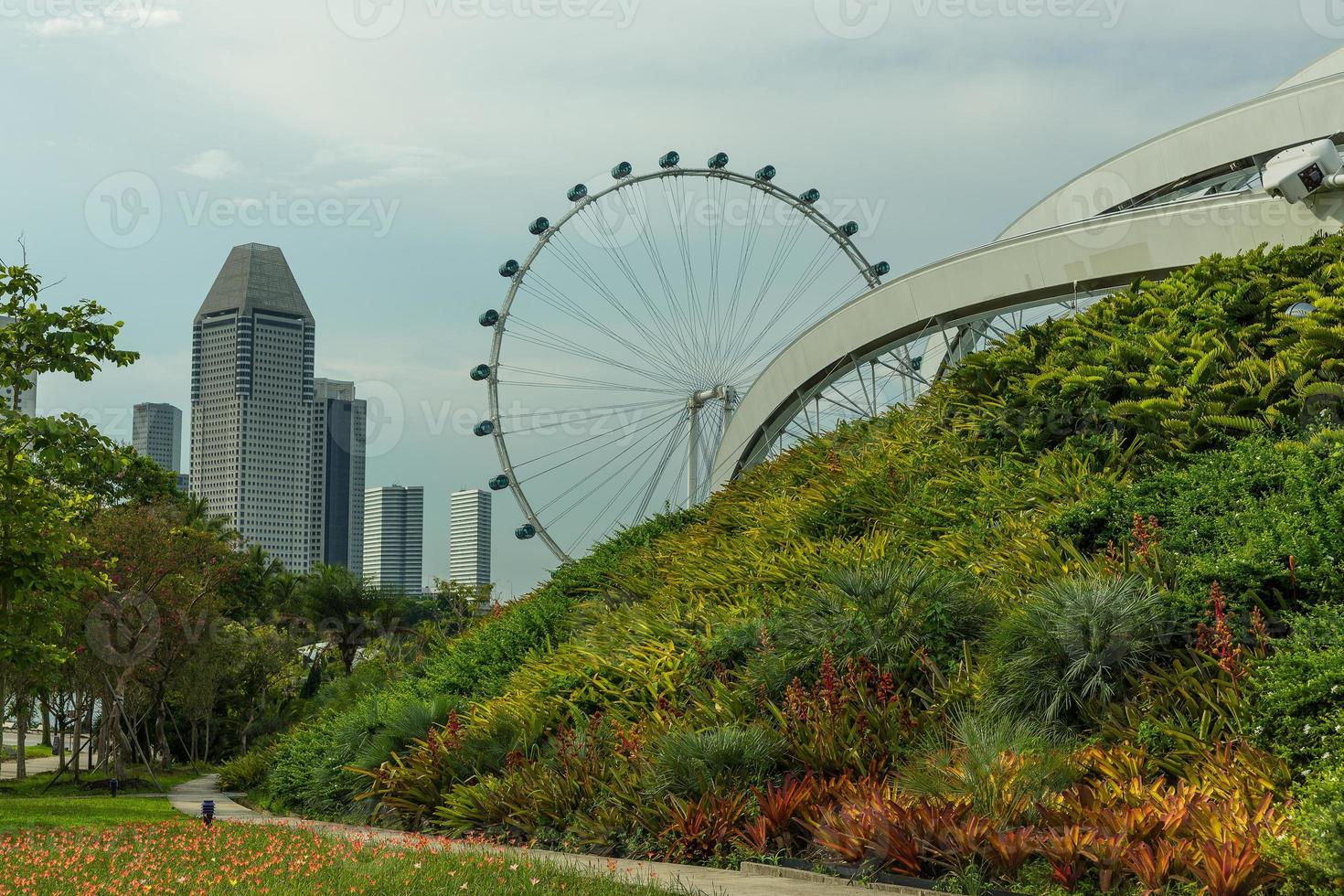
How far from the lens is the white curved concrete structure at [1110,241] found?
15688mm

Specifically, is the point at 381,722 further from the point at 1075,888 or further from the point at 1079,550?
the point at 1075,888

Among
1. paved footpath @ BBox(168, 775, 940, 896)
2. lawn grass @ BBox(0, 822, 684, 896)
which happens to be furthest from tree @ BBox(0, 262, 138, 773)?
paved footpath @ BBox(168, 775, 940, 896)

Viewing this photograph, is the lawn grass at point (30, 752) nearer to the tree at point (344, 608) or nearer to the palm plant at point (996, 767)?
the tree at point (344, 608)

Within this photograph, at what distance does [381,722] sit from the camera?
1466 centimetres

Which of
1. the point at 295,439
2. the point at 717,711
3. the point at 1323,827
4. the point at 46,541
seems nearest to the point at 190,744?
the point at 46,541

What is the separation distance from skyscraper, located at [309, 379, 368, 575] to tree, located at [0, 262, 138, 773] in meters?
107

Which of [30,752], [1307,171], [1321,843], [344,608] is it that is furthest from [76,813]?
[30,752]

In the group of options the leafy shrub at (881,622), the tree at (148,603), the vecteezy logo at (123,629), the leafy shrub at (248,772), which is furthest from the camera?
the tree at (148,603)

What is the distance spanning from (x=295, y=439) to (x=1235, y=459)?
397 feet

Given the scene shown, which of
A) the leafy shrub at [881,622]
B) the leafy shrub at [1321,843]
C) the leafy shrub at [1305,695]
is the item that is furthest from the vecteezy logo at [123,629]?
the leafy shrub at [1321,843]

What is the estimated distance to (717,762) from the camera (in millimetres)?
8609

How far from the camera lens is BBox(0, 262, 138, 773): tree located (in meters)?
10.7

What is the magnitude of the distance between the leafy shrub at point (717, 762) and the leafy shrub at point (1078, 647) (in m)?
1.75

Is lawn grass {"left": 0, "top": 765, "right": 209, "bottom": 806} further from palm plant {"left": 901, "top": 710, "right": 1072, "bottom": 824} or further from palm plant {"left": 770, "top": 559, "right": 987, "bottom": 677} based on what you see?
palm plant {"left": 901, "top": 710, "right": 1072, "bottom": 824}
